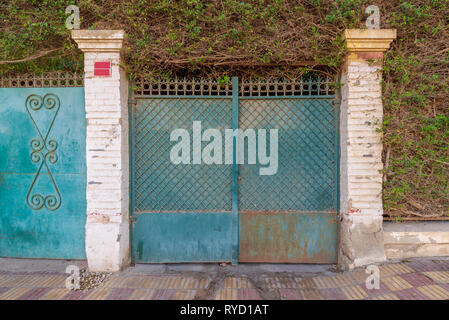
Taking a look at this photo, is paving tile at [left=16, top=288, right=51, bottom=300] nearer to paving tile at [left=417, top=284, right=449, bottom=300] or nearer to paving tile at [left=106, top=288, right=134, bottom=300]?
paving tile at [left=106, top=288, right=134, bottom=300]

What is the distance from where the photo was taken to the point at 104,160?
3338mm

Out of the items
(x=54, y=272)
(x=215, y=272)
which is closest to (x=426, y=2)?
(x=215, y=272)

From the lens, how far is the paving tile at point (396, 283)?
2.84 metres

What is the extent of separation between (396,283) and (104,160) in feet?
13.0

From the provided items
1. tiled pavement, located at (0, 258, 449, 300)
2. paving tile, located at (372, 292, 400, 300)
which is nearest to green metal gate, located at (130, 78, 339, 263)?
tiled pavement, located at (0, 258, 449, 300)

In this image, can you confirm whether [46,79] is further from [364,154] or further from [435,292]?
[435,292]

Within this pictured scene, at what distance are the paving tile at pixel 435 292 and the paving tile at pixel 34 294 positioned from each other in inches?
173

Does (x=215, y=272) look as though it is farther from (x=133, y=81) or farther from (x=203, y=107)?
(x=133, y=81)

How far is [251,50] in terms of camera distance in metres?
3.34

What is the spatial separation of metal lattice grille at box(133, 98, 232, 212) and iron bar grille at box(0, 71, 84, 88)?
3.30ft

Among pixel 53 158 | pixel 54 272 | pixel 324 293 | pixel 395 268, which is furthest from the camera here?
pixel 53 158

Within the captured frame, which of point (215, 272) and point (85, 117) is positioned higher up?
point (85, 117)

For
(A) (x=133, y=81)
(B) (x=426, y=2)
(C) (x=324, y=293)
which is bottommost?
(C) (x=324, y=293)

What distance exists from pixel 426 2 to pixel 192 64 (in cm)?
323
